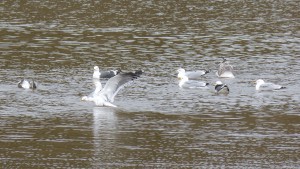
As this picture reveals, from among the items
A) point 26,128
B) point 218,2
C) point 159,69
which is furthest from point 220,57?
point 218,2

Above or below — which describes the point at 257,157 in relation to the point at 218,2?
below

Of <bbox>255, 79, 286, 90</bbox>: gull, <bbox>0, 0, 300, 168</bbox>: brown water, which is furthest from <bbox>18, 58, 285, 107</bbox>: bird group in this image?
<bbox>0, 0, 300, 168</bbox>: brown water

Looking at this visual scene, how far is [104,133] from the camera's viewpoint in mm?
15828

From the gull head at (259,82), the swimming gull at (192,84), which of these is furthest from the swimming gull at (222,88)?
the gull head at (259,82)

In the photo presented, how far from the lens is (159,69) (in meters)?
23.2

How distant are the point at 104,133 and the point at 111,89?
2493 millimetres

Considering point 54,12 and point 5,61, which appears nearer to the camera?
point 5,61

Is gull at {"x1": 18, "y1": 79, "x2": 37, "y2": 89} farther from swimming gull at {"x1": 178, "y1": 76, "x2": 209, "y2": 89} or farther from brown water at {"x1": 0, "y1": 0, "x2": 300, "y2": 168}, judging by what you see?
swimming gull at {"x1": 178, "y1": 76, "x2": 209, "y2": 89}

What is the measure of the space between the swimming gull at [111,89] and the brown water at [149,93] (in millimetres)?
181

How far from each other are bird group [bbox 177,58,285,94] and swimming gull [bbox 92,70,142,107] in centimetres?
265

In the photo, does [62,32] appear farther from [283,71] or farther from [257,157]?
[257,157]

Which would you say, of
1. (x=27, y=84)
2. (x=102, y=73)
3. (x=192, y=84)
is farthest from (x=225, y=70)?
(x=27, y=84)

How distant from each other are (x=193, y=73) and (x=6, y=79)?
13.7ft

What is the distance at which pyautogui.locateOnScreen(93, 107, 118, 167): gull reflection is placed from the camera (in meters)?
14.1
